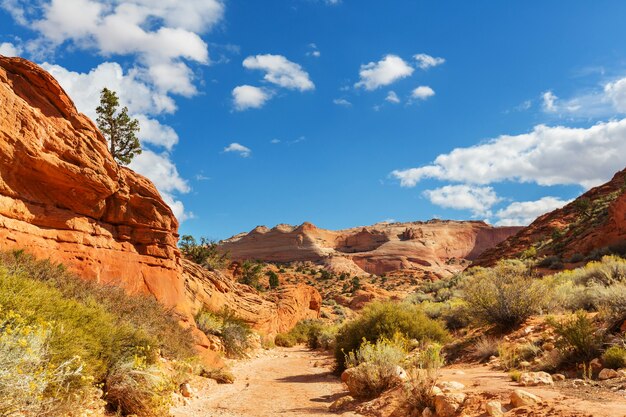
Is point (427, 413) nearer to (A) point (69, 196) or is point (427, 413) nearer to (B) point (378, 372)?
(B) point (378, 372)

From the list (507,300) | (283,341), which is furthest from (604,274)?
(283,341)

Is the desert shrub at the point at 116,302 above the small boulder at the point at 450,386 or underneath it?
above

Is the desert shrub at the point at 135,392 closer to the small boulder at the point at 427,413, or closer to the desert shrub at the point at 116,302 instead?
the desert shrub at the point at 116,302

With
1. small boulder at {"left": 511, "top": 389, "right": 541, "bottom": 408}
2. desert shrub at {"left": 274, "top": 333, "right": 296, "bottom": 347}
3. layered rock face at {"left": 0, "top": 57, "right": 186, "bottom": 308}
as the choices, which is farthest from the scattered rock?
desert shrub at {"left": 274, "top": 333, "right": 296, "bottom": 347}

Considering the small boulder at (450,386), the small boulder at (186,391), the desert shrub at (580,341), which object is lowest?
the small boulder at (186,391)

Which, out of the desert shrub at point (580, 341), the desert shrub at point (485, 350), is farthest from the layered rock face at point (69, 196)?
the desert shrub at point (580, 341)

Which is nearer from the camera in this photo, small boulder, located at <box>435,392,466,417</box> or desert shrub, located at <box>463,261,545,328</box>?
small boulder, located at <box>435,392,466,417</box>

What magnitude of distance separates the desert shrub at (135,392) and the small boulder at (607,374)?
23.4ft

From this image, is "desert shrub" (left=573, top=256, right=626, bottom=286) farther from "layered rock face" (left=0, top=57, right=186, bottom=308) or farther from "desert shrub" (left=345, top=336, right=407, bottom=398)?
"layered rock face" (left=0, top=57, right=186, bottom=308)

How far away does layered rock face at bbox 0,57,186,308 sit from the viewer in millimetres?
12648

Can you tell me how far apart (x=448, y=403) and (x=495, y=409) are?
79 cm

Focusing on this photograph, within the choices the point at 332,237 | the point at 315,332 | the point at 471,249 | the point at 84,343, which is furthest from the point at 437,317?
the point at 471,249

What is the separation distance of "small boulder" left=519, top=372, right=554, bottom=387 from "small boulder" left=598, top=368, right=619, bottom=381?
0.76 m

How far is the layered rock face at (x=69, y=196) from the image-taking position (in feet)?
41.5
